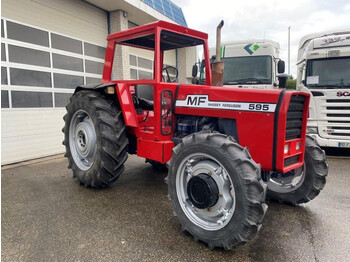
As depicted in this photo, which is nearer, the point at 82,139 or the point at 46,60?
the point at 82,139

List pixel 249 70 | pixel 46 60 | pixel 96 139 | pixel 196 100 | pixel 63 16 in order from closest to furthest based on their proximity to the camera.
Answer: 1. pixel 196 100
2. pixel 96 139
3. pixel 46 60
4. pixel 63 16
5. pixel 249 70

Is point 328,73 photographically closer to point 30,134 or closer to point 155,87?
point 155,87

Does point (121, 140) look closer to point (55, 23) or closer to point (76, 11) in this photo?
point (55, 23)

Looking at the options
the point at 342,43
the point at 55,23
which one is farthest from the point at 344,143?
→ the point at 55,23

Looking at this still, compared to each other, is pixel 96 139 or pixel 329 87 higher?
pixel 329 87

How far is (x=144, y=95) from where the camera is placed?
412 centimetres

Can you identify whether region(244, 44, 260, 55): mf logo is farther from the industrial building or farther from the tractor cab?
the tractor cab

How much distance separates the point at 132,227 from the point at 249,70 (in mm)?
5894

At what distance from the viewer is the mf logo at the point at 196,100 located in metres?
3.06

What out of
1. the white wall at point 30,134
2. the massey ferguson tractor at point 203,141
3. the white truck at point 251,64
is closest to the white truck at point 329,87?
the white truck at point 251,64

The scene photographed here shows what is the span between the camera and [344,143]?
19.4 ft

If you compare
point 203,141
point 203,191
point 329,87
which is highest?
point 329,87

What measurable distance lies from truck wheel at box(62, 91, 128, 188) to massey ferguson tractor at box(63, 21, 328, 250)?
0.05ft

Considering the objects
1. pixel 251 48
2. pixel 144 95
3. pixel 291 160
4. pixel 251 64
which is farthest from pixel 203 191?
pixel 251 48
